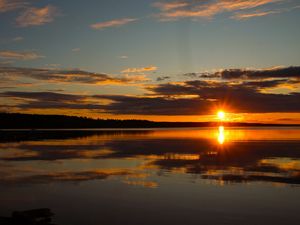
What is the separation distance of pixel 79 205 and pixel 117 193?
2.79 m

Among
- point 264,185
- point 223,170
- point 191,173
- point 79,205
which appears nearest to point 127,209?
point 79,205

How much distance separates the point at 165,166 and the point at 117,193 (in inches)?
405

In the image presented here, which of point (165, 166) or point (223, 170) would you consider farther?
point (165, 166)

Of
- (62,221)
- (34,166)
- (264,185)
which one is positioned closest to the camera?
(62,221)

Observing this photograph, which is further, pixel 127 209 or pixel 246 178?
pixel 246 178

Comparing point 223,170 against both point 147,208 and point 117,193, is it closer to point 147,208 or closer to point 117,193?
point 117,193

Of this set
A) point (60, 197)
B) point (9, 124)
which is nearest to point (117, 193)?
point (60, 197)

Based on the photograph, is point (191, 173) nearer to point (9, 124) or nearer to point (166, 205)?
point (166, 205)

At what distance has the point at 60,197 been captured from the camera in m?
17.6

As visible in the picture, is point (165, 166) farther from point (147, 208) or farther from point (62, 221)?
point (62, 221)

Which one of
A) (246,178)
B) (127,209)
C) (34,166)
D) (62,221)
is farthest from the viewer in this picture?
(34,166)

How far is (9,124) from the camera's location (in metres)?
183

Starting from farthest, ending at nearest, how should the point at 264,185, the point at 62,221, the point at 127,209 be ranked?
the point at 264,185
the point at 127,209
the point at 62,221

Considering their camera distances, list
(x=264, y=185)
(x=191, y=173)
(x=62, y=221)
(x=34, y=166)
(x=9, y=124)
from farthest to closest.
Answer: (x=9, y=124) → (x=34, y=166) → (x=191, y=173) → (x=264, y=185) → (x=62, y=221)
